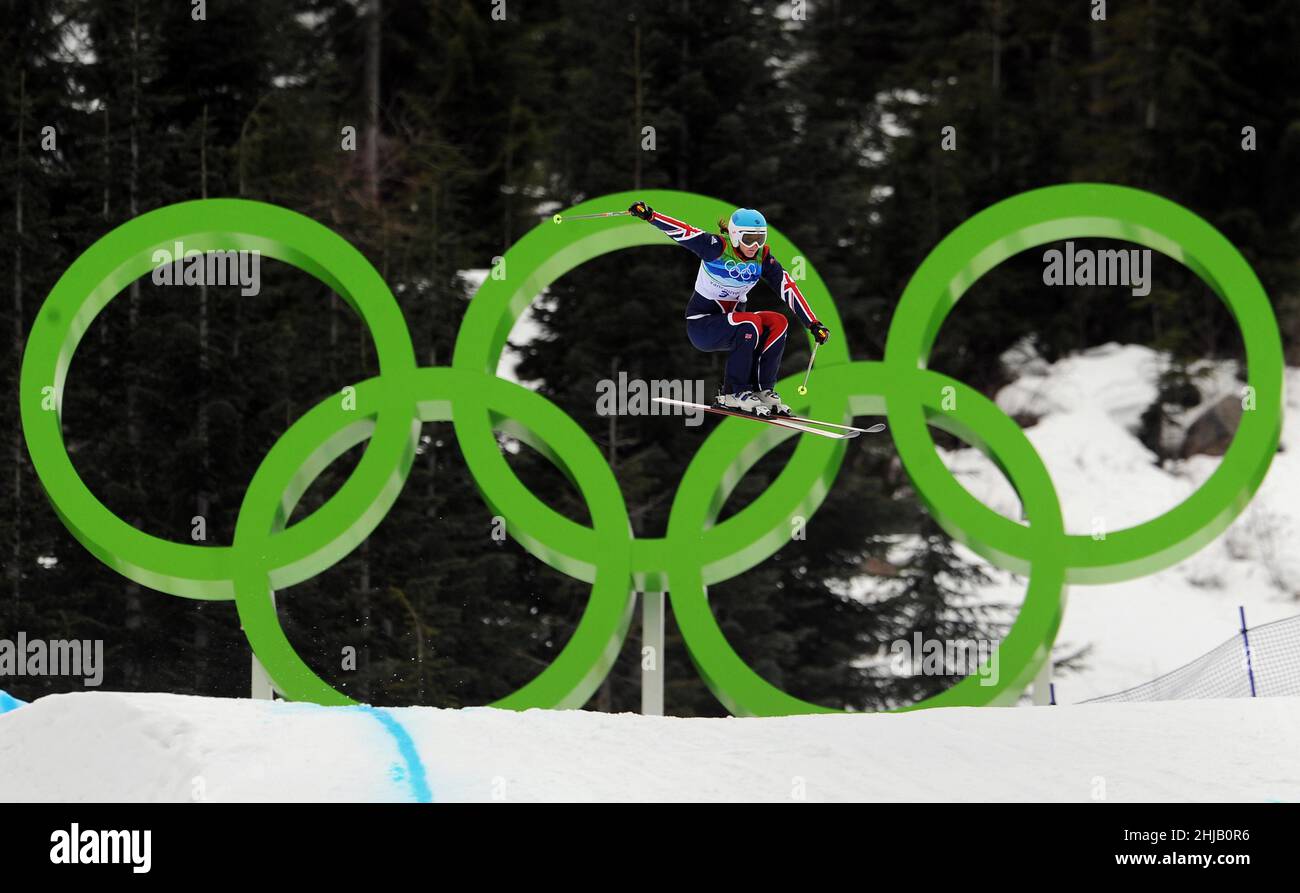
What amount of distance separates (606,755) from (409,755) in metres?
1.34

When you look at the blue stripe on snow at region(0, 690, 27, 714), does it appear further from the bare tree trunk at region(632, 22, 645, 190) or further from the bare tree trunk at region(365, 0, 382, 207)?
the bare tree trunk at region(365, 0, 382, 207)

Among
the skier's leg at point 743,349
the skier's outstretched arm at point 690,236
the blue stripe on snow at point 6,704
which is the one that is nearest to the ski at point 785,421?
the skier's leg at point 743,349

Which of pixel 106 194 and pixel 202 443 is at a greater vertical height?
pixel 106 194

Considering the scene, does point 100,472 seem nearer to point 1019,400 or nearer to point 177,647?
point 177,647

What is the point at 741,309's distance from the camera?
13617 millimetres

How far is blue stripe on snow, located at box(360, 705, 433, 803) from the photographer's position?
1070 centimetres

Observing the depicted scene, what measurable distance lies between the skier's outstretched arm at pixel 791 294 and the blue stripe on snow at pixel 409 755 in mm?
4178

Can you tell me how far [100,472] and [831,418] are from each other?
12.0m

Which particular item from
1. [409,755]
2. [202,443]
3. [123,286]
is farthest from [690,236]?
[202,443]

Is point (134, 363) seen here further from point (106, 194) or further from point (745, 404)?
point (745, 404)

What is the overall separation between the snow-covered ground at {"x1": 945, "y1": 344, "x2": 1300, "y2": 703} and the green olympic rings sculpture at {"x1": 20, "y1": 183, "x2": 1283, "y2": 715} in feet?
37.2

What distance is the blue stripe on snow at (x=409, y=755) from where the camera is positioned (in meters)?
10.7

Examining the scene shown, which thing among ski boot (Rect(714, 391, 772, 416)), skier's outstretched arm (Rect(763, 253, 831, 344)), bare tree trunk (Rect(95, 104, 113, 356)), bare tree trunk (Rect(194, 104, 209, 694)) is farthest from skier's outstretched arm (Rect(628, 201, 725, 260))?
bare tree trunk (Rect(95, 104, 113, 356))

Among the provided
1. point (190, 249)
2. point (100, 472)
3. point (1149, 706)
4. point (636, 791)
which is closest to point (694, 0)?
point (100, 472)
